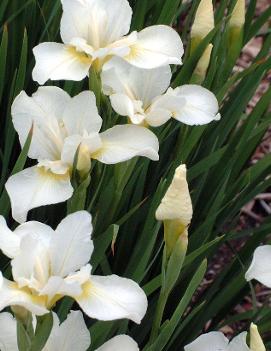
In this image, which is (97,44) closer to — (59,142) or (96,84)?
(96,84)

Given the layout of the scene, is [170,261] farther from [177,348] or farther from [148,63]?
[177,348]

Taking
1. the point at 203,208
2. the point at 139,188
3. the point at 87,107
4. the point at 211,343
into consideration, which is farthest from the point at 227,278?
the point at 87,107

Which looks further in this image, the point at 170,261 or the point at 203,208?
the point at 203,208

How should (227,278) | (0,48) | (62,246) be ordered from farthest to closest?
(227,278)
(0,48)
(62,246)

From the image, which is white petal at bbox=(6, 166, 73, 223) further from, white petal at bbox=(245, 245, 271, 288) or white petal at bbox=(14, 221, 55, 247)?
white petal at bbox=(245, 245, 271, 288)

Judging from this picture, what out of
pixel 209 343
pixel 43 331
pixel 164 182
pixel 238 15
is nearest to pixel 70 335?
pixel 43 331

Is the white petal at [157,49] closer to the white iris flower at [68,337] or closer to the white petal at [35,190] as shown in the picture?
the white petal at [35,190]

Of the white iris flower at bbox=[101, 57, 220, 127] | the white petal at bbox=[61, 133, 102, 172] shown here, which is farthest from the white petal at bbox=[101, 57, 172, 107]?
the white petal at bbox=[61, 133, 102, 172]

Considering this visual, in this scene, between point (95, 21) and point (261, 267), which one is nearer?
point (261, 267)
